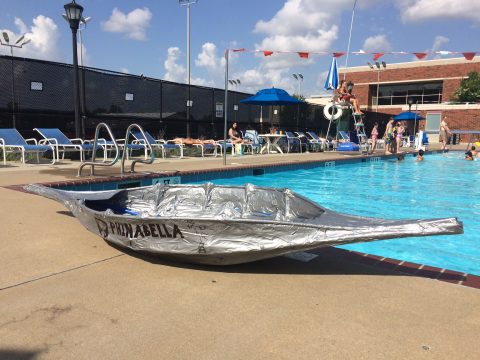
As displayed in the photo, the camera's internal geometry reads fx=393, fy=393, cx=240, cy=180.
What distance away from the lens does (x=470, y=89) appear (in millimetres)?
41094

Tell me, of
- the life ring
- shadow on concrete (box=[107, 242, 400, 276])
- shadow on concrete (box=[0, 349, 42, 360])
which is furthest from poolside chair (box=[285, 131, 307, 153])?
shadow on concrete (box=[0, 349, 42, 360])

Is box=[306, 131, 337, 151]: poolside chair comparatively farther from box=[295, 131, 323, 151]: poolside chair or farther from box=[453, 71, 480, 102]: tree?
box=[453, 71, 480, 102]: tree

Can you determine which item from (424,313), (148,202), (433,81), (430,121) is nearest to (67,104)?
(148,202)

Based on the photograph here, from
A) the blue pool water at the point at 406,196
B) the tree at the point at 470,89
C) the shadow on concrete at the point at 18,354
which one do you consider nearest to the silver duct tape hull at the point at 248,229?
the shadow on concrete at the point at 18,354

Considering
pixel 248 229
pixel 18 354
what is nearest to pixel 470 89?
pixel 248 229

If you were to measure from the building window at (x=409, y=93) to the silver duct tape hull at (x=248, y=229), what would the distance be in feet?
156

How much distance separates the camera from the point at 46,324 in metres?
2.08

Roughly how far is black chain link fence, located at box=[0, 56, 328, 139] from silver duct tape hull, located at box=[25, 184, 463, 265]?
7.87m

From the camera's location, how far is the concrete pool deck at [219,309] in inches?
75.4

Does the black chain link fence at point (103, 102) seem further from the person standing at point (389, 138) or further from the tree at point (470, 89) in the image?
the tree at point (470, 89)

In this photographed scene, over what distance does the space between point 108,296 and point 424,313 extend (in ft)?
6.26

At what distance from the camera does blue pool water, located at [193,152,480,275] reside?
16.2ft

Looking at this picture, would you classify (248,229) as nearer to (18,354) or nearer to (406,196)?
(18,354)

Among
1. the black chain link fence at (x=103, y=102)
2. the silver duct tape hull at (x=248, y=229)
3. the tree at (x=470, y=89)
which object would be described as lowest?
the silver duct tape hull at (x=248, y=229)
